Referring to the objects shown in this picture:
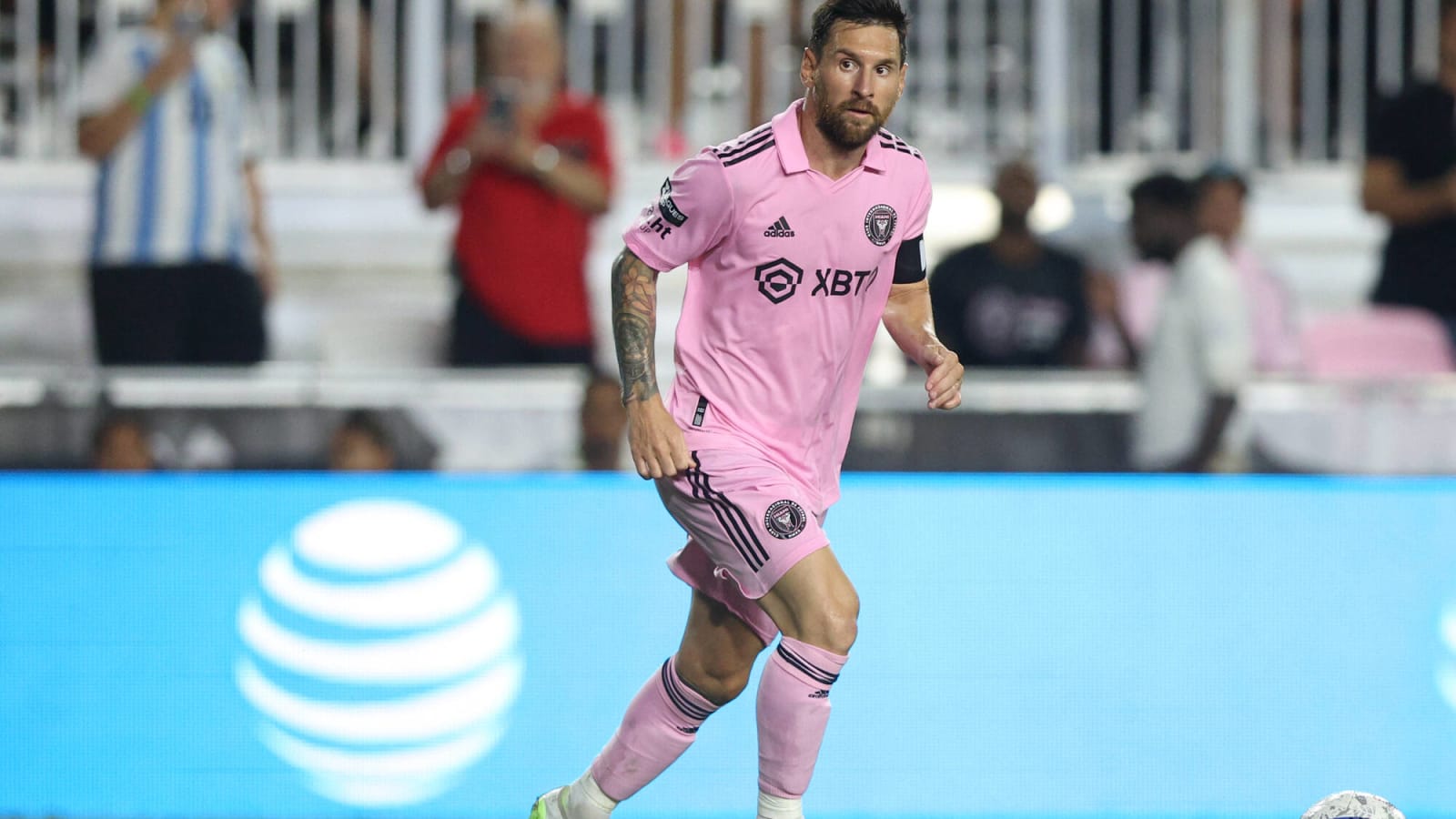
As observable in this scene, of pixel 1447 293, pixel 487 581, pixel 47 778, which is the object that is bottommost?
pixel 47 778

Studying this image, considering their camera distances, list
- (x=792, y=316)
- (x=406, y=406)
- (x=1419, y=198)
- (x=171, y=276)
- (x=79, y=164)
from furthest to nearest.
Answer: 1. (x=79, y=164)
2. (x=1419, y=198)
3. (x=171, y=276)
4. (x=406, y=406)
5. (x=792, y=316)

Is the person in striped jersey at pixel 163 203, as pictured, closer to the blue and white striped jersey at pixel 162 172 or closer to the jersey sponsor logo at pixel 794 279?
the blue and white striped jersey at pixel 162 172

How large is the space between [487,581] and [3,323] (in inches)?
190

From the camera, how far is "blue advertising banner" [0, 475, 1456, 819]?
5289 mm

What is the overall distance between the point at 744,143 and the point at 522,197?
3.58 metres

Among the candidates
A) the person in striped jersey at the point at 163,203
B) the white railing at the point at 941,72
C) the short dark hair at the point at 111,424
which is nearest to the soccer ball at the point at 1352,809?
the short dark hair at the point at 111,424

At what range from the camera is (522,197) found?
24.1 feet

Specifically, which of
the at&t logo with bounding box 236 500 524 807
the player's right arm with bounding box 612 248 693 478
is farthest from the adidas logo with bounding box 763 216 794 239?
the at&t logo with bounding box 236 500 524 807

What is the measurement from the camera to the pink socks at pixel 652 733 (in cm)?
411

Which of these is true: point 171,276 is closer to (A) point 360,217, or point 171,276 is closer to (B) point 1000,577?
(A) point 360,217

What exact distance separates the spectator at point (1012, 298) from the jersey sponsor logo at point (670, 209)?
12.1 feet

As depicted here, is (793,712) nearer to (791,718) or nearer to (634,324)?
(791,718)

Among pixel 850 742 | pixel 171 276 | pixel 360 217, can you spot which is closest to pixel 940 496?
pixel 850 742

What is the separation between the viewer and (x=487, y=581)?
17.7 feet
